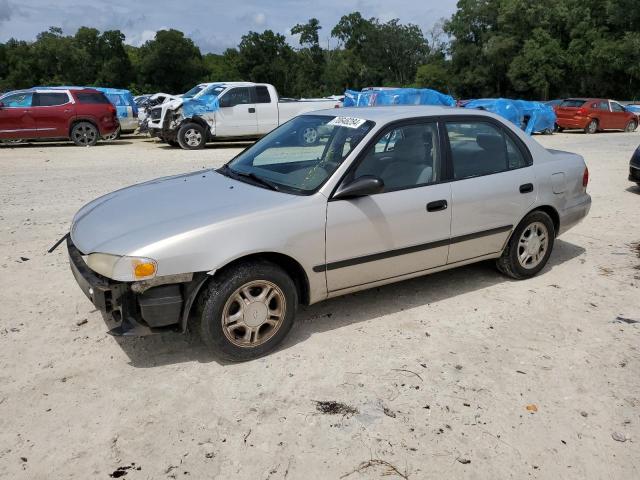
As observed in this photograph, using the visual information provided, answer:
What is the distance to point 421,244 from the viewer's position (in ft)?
13.6

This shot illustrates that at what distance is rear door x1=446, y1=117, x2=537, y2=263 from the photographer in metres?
4.35

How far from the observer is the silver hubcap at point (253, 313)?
3.43m

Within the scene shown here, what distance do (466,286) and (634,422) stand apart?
2.05 metres

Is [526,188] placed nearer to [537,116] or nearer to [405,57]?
[537,116]

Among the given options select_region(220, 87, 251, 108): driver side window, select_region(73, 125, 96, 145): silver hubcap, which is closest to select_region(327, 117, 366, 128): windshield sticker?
select_region(220, 87, 251, 108): driver side window

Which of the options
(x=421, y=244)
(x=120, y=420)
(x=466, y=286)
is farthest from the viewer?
(x=466, y=286)

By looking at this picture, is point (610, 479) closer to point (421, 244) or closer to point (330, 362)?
point (330, 362)

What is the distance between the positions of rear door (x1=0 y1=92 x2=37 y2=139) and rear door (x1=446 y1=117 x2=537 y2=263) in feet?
48.2

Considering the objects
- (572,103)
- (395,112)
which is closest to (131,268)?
(395,112)

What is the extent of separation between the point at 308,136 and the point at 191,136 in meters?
12.2

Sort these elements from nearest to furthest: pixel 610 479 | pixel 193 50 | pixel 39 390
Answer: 1. pixel 610 479
2. pixel 39 390
3. pixel 193 50

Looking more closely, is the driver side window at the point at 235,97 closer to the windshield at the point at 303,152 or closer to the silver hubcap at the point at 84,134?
the silver hubcap at the point at 84,134

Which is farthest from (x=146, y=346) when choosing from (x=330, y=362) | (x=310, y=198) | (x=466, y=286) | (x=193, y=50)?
(x=193, y=50)

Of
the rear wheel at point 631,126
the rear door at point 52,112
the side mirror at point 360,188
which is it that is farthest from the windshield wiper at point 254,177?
the rear wheel at point 631,126
